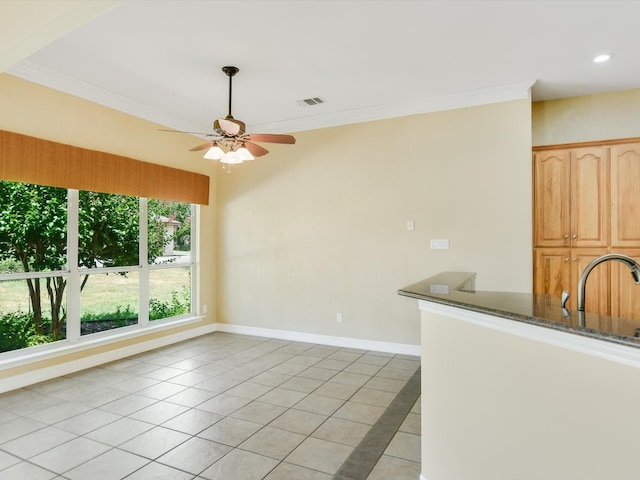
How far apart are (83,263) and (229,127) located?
2358mm

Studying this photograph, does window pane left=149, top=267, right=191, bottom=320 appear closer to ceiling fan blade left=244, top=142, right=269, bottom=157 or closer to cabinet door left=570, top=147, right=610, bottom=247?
ceiling fan blade left=244, top=142, right=269, bottom=157

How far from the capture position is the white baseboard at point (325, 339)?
4.57 meters

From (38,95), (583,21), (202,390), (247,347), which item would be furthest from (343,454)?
(38,95)

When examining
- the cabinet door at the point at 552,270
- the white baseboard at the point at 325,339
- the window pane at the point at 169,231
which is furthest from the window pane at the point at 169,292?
the cabinet door at the point at 552,270

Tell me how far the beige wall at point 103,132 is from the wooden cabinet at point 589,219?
4.33m

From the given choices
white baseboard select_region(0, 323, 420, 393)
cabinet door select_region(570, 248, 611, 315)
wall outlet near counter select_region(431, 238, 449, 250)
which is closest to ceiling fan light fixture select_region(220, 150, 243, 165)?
wall outlet near counter select_region(431, 238, 449, 250)

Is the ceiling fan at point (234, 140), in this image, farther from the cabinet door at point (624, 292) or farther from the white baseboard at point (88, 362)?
the cabinet door at point (624, 292)

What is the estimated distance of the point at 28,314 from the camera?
12.2 ft

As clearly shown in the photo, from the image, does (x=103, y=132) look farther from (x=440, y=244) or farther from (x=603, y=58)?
(x=603, y=58)

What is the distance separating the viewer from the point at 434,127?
445 cm

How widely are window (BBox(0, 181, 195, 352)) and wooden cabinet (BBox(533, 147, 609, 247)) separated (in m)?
4.58

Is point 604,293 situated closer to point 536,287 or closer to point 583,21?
point 536,287

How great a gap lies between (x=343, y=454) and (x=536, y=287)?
294cm

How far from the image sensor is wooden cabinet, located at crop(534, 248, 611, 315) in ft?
12.7
